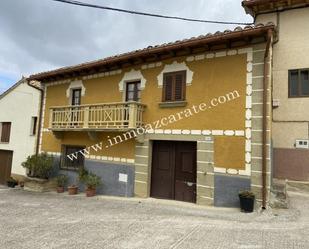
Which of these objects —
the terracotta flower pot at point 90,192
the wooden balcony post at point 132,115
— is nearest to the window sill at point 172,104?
the wooden balcony post at point 132,115

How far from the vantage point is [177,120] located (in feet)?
33.1

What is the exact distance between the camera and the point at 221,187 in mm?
8992

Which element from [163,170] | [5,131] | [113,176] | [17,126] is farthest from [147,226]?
[5,131]

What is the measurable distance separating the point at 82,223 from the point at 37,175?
7.27m

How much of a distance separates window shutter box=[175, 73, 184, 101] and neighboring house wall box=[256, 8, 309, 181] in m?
4.20

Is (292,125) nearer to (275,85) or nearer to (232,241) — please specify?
(275,85)

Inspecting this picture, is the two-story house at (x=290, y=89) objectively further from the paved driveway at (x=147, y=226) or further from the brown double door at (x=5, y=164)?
the brown double door at (x=5, y=164)

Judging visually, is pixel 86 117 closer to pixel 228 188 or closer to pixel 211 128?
pixel 211 128

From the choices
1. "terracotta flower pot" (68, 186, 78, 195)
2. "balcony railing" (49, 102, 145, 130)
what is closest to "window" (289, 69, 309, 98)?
"balcony railing" (49, 102, 145, 130)

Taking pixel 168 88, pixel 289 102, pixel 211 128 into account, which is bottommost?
pixel 211 128

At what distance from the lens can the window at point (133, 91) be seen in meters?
11.5

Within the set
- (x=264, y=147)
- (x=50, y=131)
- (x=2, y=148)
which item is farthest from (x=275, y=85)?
(x=2, y=148)

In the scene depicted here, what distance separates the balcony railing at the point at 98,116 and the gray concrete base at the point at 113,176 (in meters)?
1.64

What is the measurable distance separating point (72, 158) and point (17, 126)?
5.77 m
